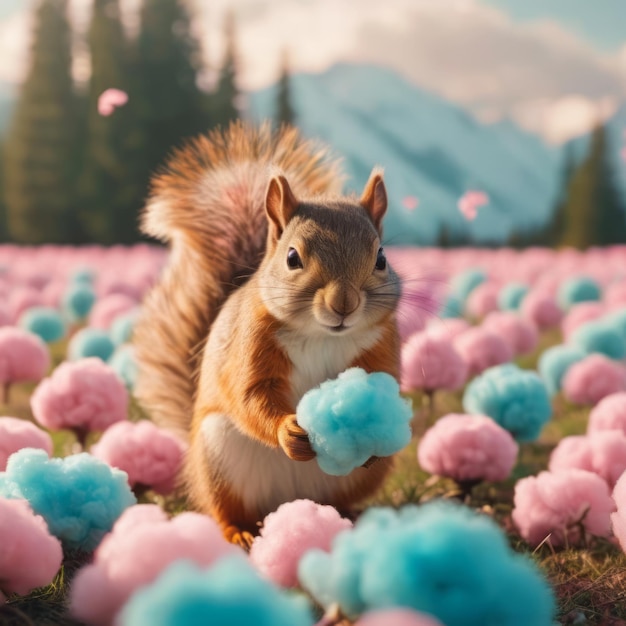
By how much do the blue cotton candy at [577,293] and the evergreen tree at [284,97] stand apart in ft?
53.9

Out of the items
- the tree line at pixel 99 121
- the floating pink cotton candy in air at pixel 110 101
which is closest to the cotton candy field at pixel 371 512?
the floating pink cotton candy in air at pixel 110 101

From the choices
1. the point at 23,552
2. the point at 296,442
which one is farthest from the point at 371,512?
the point at 23,552

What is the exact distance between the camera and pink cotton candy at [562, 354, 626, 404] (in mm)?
3482

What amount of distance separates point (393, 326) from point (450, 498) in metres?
0.81

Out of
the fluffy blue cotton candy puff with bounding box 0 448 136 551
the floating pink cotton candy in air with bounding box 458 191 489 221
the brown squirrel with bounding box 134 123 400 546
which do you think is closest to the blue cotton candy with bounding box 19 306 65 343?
the brown squirrel with bounding box 134 123 400 546

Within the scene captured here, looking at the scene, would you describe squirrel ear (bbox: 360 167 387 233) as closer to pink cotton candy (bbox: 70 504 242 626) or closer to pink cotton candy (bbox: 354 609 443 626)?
pink cotton candy (bbox: 70 504 242 626)

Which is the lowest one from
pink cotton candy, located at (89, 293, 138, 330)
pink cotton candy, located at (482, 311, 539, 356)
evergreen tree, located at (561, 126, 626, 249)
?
evergreen tree, located at (561, 126, 626, 249)

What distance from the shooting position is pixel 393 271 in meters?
2.14

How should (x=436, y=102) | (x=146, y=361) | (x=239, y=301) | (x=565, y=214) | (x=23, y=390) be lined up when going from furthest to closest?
(x=436, y=102)
(x=565, y=214)
(x=23, y=390)
(x=146, y=361)
(x=239, y=301)

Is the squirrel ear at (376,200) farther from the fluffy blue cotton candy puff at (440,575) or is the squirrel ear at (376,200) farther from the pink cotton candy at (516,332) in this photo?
the pink cotton candy at (516,332)

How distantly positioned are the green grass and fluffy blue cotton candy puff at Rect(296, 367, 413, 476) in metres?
0.56

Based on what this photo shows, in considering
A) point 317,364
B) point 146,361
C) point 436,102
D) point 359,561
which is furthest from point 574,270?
point 436,102

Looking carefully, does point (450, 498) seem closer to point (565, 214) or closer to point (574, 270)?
point (574, 270)

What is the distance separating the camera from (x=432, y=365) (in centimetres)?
338
